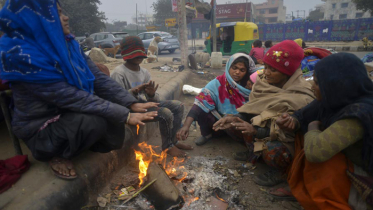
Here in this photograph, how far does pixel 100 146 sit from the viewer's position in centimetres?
215

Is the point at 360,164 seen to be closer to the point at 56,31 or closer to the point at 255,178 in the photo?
the point at 255,178

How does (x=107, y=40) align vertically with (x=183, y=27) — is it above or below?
above

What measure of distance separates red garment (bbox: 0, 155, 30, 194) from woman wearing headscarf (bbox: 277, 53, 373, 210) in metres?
2.23

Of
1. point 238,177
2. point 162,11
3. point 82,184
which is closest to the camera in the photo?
point 82,184

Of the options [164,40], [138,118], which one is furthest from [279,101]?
[164,40]

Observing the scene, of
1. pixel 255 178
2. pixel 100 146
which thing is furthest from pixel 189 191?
pixel 100 146

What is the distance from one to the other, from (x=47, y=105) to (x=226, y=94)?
214cm

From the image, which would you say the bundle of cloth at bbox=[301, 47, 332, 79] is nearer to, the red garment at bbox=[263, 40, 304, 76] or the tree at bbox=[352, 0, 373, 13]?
the red garment at bbox=[263, 40, 304, 76]

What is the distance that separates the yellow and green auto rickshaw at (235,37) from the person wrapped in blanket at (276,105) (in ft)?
38.9

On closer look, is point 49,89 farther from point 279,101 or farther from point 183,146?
point 279,101

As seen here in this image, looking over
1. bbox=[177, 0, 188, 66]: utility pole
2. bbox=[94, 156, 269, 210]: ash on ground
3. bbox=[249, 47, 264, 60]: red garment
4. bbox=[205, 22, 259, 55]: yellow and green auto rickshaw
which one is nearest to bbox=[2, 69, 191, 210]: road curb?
bbox=[94, 156, 269, 210]: ash on ground

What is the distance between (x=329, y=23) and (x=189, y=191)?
91.3 ft

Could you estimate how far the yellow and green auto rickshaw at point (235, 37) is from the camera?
13.8 metres

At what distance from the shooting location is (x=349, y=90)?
59.7 inches
